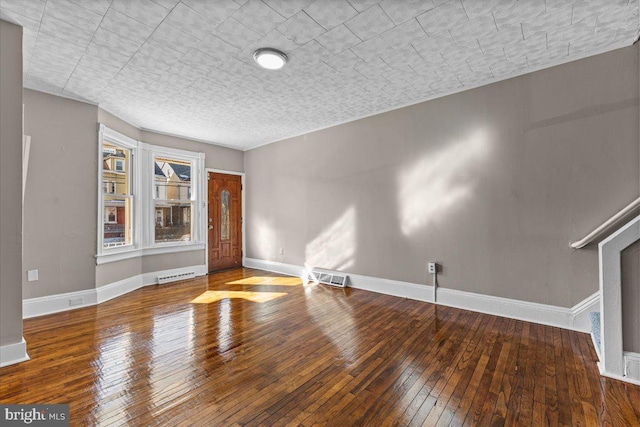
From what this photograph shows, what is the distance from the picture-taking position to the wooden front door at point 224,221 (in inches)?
244

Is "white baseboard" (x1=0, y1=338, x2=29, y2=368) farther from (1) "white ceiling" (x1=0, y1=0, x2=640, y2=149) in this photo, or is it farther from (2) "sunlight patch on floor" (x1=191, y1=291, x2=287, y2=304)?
(1) "white ceiling" (x1=0, y1=0, x2=640, y2=149)

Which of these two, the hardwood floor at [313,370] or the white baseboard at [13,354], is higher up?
the white baseboard at [13,354]

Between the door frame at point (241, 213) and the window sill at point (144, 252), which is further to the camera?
the door frame at point (241, 213)

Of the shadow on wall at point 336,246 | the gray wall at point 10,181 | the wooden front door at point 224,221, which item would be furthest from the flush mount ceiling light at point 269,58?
the wooden front door at point 224,221

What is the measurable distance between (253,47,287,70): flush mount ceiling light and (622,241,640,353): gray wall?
341cm

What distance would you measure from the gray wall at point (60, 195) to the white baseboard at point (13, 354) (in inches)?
56.6

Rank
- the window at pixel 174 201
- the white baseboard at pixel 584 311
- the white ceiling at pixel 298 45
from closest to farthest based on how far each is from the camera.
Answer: the white ceiling at pixel 298 45, the white baseboard at pixel 584 311, the window at pixel 174 201

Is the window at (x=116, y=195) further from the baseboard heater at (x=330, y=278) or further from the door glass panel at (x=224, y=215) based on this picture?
the baseboard heater at (x=330, y=278)

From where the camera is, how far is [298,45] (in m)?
2.71

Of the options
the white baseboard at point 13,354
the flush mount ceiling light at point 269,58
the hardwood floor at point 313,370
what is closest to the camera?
the hardwood floor at point 313,370

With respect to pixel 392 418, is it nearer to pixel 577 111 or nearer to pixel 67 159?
pixel 577 111

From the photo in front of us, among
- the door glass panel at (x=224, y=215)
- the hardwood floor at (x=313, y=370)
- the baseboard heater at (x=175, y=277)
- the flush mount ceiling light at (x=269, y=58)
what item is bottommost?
the hardwood floor at (x=313, y=370)

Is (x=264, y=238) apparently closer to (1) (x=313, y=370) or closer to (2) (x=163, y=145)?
(2) (x=163, y=145)

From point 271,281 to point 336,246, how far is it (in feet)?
4.60
